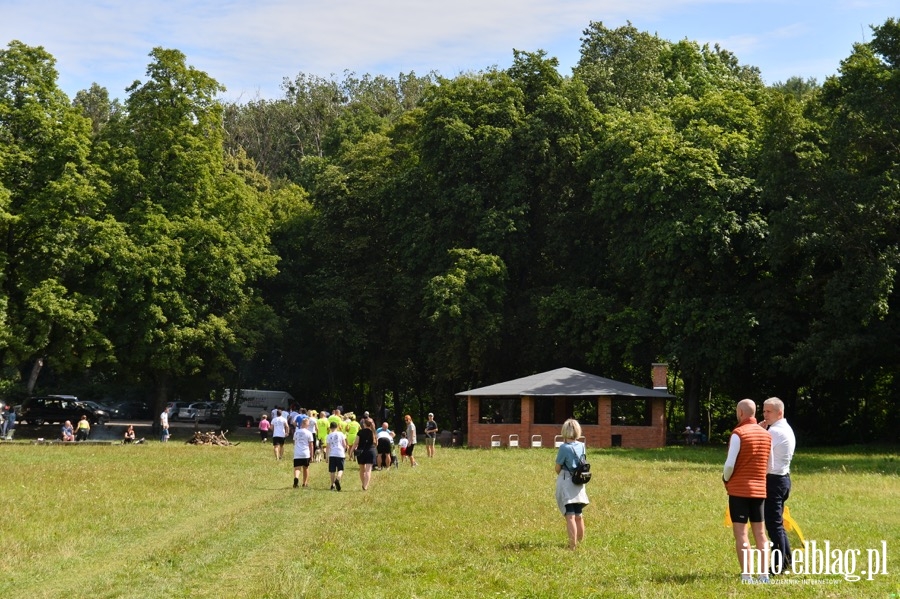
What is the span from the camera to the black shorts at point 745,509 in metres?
11.5

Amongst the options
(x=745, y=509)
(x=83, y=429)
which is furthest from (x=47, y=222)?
(x=745, y=509)

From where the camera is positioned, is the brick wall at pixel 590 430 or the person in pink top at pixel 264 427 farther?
the brick wall at pixel 590 430

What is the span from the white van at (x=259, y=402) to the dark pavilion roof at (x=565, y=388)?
23.7 metres

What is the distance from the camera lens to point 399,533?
16.4m

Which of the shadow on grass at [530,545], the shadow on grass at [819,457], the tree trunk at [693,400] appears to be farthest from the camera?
the tree trunk at [693,400]

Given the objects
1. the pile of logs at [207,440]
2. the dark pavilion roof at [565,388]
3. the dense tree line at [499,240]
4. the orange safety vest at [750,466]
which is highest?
the dense tree line at [499,240]

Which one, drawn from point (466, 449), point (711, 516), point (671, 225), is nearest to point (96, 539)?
point (711, 516)

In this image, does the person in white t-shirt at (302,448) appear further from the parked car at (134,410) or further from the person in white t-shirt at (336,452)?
the parked car at (134,410)

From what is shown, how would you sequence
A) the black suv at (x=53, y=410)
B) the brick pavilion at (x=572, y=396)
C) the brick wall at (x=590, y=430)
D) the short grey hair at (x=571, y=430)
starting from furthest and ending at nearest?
the black suv at (x=53, y=410) → the brick wall at (x=590, y=430) → the brick pavilion at (x=572, y=396) → the short grey hair at (x=571, y=430)

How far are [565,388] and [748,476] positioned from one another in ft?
106

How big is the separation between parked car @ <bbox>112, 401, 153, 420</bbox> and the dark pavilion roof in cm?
3780

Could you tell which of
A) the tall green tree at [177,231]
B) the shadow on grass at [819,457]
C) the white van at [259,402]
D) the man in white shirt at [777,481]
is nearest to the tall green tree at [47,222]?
the tall green tree at [177,231]

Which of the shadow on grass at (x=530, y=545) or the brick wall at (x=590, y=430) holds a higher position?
the brick wall at (x=590, y=430)

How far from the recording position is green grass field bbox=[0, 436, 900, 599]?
39.8 feet
